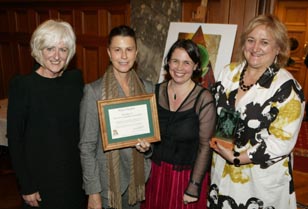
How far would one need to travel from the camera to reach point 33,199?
162 centimetres

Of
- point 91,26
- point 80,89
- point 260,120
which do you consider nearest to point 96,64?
point 91,26

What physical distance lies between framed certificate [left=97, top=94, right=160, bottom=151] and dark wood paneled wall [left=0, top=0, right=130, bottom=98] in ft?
6.63

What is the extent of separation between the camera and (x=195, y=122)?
1.65 metres

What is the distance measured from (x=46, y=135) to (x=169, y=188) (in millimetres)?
789

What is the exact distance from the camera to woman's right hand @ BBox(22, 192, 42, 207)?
63.4 inches

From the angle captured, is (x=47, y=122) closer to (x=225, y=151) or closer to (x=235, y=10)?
(x=225, y=151)

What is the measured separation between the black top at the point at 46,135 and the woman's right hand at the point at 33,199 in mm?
26

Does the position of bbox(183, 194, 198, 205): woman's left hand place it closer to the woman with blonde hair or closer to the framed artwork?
the woman with blonde hair

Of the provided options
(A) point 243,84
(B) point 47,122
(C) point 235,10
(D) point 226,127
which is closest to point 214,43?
(C) point 235,10

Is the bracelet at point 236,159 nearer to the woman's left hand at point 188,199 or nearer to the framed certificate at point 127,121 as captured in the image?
the woman's left hand at point 188,199

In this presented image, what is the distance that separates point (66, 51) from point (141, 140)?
66 centimetres

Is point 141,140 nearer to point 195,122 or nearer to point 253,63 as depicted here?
point 195,122

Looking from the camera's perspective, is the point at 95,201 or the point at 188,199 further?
the point at 188,199

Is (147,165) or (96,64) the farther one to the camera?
(96,64)
